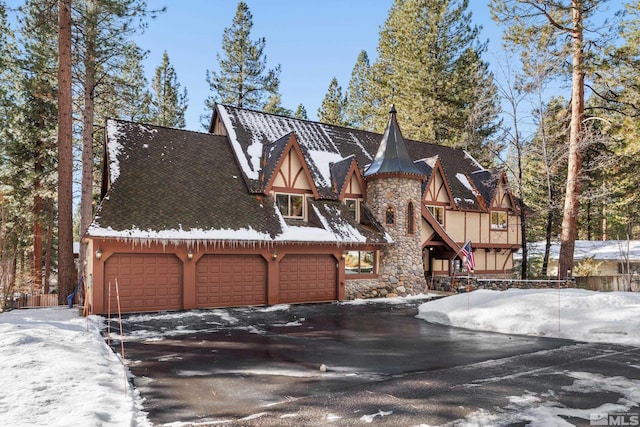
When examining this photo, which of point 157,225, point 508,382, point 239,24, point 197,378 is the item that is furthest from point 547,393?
point 239,24

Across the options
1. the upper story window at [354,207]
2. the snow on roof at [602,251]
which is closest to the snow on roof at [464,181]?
the upper story window at [354,207]

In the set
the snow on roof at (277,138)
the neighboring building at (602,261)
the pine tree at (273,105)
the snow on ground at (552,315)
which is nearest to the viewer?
the snow on ground at (552,315)

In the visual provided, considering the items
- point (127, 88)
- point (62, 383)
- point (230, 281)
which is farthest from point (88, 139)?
point (62, 383)

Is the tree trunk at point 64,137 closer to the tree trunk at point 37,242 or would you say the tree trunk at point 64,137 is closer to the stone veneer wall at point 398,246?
the tree trunk at point 37,242

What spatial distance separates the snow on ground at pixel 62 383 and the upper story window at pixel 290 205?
32.1ft

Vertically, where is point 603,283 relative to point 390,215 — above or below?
below

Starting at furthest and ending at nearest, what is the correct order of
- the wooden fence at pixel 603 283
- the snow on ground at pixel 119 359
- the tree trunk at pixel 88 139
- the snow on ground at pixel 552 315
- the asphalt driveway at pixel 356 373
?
the wooden fence at pixel 603 283, the tree trunk at pixel 88 139, the snow on ground at pixel 552 315, the asphalt driveway at pixel 356 373, the snow on ground at pixel 119 359

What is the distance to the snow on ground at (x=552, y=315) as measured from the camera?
1011cm

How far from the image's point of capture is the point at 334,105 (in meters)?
43.9

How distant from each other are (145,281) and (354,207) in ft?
32.4

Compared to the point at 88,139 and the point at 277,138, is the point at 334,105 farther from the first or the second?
the point at 88,139

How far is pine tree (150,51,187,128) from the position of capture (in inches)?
1308

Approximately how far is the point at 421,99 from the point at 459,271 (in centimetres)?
1365

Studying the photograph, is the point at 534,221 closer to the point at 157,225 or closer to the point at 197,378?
the point at 157,225
